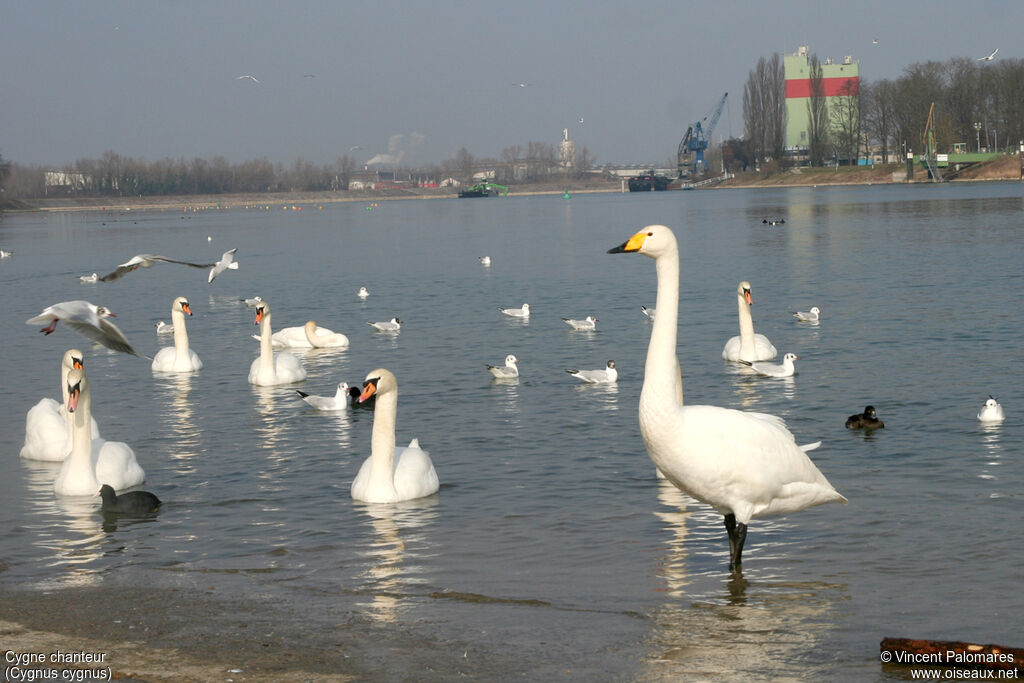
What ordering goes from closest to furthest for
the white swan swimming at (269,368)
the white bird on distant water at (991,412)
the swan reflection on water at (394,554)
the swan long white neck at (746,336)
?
the swan reflection on water at (394,554), the white bird on distant water at (991,412), the white swan swimming at (269,368), the swan long white neck at (746,336)

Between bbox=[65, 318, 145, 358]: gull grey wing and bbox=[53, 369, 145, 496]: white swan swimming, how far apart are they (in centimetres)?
214

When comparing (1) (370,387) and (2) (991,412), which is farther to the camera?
(2) (991,412)

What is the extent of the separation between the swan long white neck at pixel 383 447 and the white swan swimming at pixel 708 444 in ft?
11.2

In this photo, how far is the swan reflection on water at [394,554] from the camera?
7879 millimetres

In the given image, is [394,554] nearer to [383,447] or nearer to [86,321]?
[383,447]

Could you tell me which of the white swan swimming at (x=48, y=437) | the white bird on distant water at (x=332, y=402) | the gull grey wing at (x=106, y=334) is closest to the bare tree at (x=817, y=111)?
the white bird on distant water at (x=332, y=402)

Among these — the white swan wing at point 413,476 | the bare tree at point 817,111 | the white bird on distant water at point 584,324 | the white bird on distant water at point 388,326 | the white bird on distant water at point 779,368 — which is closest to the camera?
the white swan wing at point 413,476

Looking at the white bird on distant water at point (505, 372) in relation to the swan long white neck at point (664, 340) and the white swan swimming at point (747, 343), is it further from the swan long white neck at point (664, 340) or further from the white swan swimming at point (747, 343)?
the swan long white neck at point (664, 340)

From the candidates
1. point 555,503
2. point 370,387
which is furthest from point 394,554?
point 370,387

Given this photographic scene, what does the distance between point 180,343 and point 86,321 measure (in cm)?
1092

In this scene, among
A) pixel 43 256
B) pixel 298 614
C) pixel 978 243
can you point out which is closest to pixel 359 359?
pixel 298 614

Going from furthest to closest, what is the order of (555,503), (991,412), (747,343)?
(747,343)
(991,412)
(555,503)

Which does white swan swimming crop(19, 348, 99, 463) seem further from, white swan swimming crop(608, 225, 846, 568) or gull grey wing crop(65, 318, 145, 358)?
white swan swimming crop(608, 225, 846, 568)

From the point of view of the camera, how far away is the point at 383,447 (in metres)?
10.4
